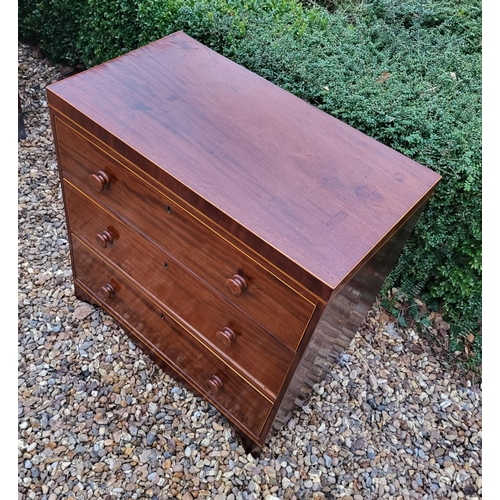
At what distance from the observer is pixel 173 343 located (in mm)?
1776

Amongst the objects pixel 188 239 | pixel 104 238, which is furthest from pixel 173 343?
pixel 188 239

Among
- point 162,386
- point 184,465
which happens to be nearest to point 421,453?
point 184,465

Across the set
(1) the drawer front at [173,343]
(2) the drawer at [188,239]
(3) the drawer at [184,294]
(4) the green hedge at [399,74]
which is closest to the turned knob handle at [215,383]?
(1) the drawer front at [173,343]

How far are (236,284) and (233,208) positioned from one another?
208 mm

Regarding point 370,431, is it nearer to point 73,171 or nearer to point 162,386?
point 162,386

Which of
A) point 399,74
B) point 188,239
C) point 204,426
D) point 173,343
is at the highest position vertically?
point 399,74

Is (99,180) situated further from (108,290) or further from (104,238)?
(108,290)

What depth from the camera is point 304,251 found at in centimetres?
112

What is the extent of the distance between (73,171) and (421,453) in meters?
1.71

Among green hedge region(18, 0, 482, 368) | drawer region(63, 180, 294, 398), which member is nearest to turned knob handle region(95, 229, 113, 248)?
drawer region(63, 180, 294, 398)

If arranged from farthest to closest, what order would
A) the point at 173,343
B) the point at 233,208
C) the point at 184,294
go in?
the point at 173,343, the point at 184,294, the point at 233,208

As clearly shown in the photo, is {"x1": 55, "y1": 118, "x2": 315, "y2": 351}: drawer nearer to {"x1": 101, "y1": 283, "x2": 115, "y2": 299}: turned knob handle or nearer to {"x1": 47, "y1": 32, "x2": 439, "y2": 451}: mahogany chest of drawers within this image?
{"x1": 47, "y1": 32, "x2": 439, "y2": 451}: mahogany chest of drawers

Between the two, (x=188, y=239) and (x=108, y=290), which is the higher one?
(x=188, y=239)

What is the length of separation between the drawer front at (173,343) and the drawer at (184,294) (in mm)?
71
